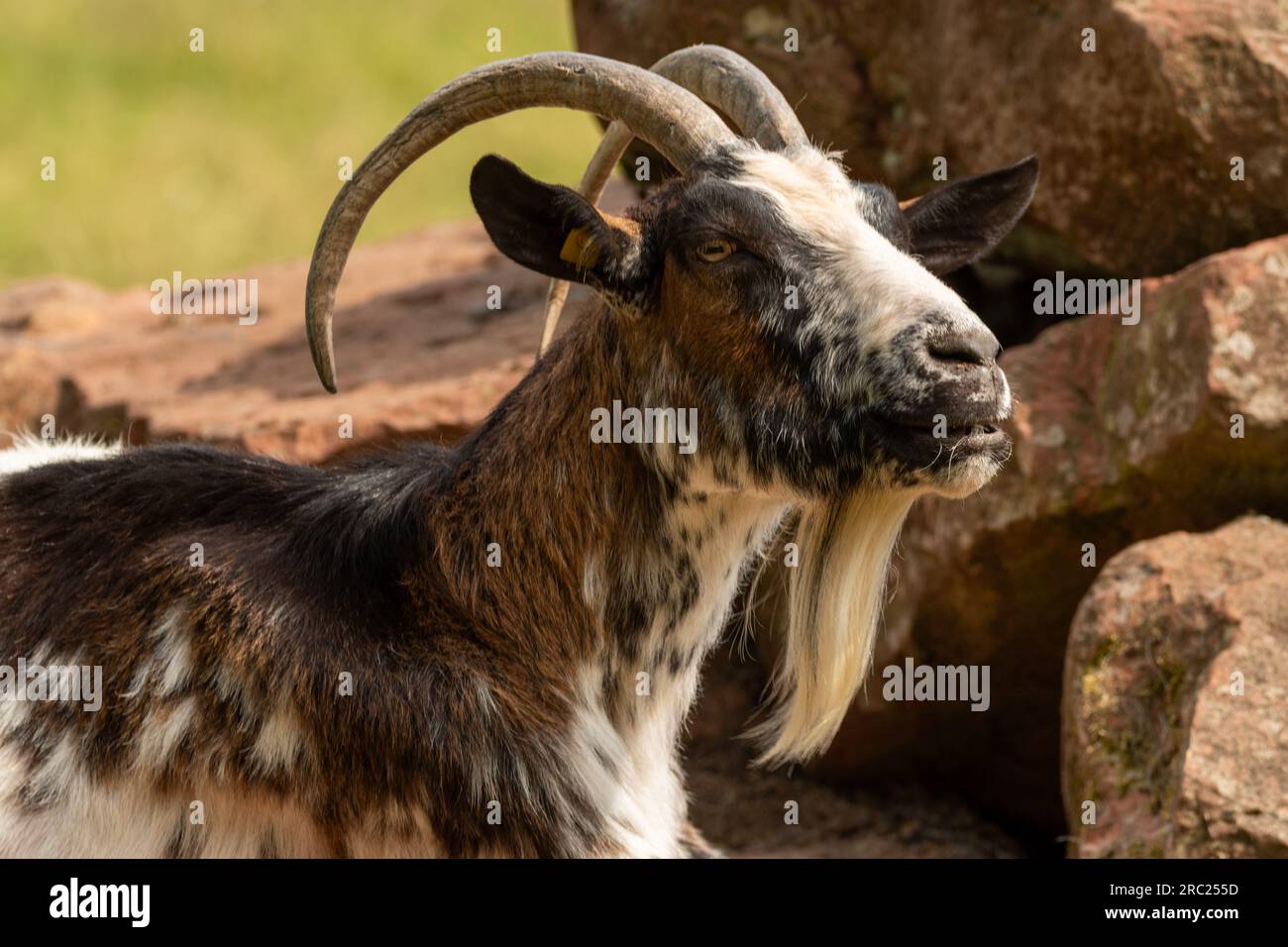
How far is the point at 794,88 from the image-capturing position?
775 cm

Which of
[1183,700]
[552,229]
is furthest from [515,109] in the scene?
[1183,700]

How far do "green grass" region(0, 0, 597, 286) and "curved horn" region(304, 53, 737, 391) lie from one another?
523 inches

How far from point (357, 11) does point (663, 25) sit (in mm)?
18142

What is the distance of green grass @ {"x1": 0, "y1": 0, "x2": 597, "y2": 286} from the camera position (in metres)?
18.6

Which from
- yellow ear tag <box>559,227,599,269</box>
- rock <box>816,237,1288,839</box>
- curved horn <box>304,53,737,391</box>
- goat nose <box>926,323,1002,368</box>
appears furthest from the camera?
rock <box>816,237,1288,839</box>

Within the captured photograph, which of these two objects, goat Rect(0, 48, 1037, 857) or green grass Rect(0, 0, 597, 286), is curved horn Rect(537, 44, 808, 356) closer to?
goat Rect(0, 48, 1037, 857)

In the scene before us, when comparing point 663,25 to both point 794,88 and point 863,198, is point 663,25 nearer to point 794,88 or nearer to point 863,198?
point 794,88

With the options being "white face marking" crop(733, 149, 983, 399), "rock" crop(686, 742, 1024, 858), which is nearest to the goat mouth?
"white face marking" crop(733, 149, 983, 399)

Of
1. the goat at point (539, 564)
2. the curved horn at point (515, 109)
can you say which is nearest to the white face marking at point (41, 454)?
the goat at point (539, 564)

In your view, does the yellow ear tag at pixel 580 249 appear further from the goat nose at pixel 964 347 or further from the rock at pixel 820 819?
the rock at pixel 820 819

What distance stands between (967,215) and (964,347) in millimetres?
1118

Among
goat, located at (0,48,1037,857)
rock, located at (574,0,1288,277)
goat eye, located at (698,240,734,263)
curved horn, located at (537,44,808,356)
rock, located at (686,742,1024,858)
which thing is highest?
rock, located at (574,0,1288,277)

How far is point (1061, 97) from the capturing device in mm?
6895

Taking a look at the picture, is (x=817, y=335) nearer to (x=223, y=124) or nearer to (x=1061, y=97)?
(x=1061, y=97)
